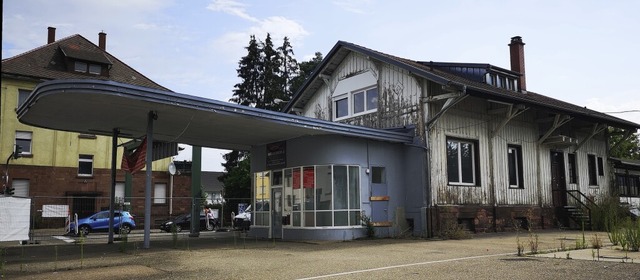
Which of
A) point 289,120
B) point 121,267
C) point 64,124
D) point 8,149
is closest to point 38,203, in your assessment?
point 8,149

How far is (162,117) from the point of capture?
586 inches

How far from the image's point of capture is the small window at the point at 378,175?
18.6 meters

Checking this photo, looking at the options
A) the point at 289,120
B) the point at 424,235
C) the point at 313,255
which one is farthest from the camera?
the point at 424,235

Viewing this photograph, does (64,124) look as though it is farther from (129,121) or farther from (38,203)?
(38,203)

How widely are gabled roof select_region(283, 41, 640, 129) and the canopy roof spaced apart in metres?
2.65

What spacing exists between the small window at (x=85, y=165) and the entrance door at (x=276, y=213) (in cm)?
2025

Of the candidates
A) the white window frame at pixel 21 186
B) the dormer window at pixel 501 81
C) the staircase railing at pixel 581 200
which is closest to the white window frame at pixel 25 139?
the white window frame at pixel 21 186

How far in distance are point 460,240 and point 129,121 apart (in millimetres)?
11026

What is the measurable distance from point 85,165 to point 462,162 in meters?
25.6

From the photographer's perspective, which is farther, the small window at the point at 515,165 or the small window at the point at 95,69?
the small window at the point at 95,69

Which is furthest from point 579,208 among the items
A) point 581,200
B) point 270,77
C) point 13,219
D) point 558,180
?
point 270,77

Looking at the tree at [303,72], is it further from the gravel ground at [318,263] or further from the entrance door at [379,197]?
the gravel ground at [318,263]

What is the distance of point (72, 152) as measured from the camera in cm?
3403

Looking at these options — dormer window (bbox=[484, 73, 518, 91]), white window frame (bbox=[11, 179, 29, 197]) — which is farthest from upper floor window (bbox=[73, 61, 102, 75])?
dormer window (bbox=[484, 73, 518, 91])
